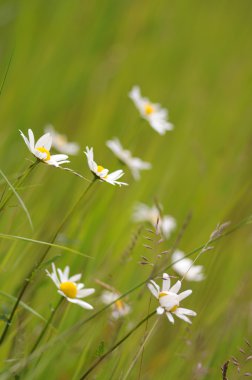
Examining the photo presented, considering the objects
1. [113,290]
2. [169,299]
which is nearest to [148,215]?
[113,290]

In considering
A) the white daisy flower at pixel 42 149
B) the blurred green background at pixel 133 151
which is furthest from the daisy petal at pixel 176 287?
the white daisy flower at pixel 42 149

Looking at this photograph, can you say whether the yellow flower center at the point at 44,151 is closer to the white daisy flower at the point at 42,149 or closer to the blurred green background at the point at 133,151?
the white daisy flower at the point at 42,149

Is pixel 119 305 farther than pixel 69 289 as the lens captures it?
Yes

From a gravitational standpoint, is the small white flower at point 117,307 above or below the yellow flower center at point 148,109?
below

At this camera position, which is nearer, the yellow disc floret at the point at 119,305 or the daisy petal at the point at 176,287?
the daisy petal at the point at 176,287

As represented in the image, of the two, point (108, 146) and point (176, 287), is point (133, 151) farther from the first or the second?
point (176, 287)

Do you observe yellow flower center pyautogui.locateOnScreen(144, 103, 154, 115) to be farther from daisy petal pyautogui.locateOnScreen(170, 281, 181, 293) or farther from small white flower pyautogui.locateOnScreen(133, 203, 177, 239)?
daisy petal pyautogui.locateOnScreen(170, 281, 181, 293)

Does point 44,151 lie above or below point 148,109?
below
